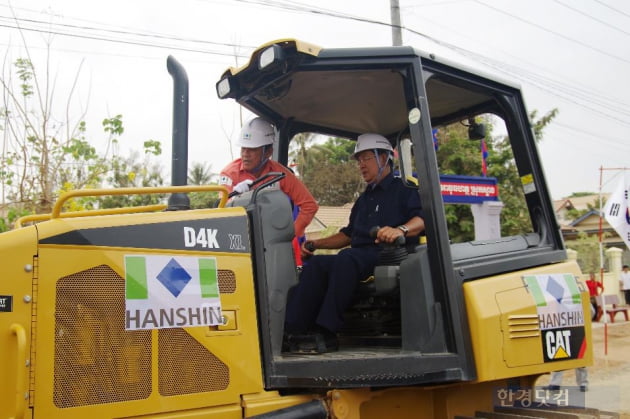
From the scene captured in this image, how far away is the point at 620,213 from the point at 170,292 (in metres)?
9.70

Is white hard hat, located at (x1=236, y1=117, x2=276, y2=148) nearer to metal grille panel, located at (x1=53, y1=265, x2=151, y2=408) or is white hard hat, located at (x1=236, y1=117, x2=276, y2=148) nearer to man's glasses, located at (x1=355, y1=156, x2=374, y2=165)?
man's glasses, located at (x1=355, y1=156, x2=374, y2=165)

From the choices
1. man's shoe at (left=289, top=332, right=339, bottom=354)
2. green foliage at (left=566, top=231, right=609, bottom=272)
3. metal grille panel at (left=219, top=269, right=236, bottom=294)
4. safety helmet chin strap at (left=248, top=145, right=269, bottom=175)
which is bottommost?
man's shoe at (left=289, top=332, right=339, bottom=354)

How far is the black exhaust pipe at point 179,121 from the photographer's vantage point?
322cm

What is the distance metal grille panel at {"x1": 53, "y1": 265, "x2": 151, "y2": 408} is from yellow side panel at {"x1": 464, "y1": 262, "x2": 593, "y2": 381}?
1.69m

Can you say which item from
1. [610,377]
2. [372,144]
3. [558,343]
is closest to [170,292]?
[372,144]

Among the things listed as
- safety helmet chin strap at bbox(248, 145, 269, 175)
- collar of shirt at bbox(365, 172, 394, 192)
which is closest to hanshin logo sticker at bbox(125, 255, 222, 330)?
safety helmet chin strap at bbox(248, 145, 269, 175)

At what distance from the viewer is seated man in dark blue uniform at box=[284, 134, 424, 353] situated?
3654mm

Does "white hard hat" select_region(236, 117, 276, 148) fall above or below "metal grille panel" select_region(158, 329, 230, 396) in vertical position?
above

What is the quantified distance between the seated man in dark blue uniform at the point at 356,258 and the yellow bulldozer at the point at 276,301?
0.11 metres

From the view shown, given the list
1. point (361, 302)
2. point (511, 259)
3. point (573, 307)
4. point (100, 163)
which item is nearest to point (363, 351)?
point (361, 302)

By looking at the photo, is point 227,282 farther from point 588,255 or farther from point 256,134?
point 588,255

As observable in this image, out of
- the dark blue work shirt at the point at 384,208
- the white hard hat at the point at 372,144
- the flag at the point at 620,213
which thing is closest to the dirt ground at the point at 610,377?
the flag at the point at 620,213

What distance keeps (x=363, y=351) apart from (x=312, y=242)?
1265mm

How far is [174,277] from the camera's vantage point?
2.97m
